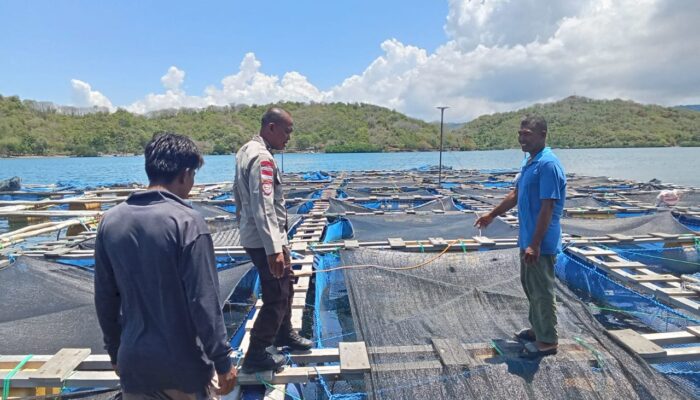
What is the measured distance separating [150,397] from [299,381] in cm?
112

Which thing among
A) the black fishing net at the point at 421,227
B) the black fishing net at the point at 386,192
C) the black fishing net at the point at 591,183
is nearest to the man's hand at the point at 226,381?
the black fishing net at the point at 421,227

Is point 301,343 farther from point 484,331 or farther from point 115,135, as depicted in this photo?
point 115,135

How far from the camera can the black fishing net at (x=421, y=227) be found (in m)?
5.53

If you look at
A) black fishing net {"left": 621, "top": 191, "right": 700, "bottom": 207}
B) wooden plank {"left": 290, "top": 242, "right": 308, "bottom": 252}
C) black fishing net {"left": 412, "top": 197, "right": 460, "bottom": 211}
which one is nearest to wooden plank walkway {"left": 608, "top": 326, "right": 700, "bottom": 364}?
wooden plank {"left": 290, "top": 242, "right": 308, "bottom": 252}

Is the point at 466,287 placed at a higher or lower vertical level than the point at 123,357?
lower

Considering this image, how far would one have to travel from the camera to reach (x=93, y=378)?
7.84 ft

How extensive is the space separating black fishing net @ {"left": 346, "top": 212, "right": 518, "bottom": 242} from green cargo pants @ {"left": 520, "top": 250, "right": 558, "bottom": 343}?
2802 millimetres

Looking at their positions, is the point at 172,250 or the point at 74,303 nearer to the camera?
the point at 172,250

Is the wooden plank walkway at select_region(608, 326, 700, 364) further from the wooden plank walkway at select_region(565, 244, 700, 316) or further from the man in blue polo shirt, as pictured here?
the wooden plank walkway at select_region(565, 244, 700, 316)

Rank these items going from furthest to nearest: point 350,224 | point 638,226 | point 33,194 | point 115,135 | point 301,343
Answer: point 115,135
point 33,194
point 350,224
point 638,226
point 301,343

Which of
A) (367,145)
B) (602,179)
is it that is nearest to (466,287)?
(602,179)

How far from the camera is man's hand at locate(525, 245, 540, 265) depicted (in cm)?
249

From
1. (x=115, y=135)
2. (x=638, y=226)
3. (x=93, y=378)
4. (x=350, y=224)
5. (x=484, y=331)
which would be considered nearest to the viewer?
(x=93, y=378)

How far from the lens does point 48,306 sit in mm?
3332
